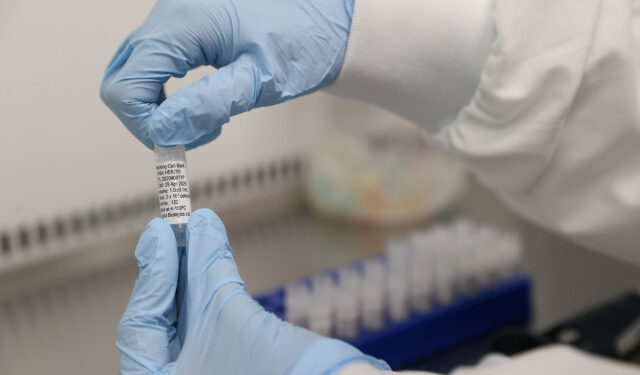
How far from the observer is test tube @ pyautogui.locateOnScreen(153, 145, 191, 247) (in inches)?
34.2

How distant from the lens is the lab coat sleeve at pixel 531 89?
1.03 meters

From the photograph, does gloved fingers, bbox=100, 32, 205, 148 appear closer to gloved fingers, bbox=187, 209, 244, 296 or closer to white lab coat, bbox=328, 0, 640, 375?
gloved fingers, bbox=187, 209, 244, 296

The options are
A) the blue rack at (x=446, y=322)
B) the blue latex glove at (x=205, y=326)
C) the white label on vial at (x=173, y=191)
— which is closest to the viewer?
the blue latex glove at (x=205, y=326)

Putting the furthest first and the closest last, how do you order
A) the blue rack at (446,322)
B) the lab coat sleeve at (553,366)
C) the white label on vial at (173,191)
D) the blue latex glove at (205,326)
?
the blue rack at (446,322), the lab coat sleeve at (553,366), the white label on vial at (173,191), the blue latex glove at (205,326)

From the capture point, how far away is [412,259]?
155 cm

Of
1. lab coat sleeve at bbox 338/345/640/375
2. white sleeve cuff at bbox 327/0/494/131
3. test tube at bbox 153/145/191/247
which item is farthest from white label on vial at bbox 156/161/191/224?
lab coat sleeve at bbox 338/345/640/375

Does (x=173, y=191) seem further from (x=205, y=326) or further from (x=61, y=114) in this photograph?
(x=61, y=114)

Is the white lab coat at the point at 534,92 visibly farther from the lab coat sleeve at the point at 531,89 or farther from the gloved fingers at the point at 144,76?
the gloved fingers at the point at 144,76

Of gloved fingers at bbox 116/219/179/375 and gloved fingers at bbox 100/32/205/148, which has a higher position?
gloved fingers at bbox 100/32/205/148

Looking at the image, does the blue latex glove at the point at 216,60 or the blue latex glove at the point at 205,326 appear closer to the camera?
the blue latex glove at the point at 205,326

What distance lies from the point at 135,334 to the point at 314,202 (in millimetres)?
1176

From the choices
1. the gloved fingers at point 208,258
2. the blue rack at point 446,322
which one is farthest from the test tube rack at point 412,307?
the gloved fingers at point 208,258

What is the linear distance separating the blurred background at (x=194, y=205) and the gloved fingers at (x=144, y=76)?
0.54 metres

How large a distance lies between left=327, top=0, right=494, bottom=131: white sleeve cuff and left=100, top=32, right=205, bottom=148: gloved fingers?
0.28m
